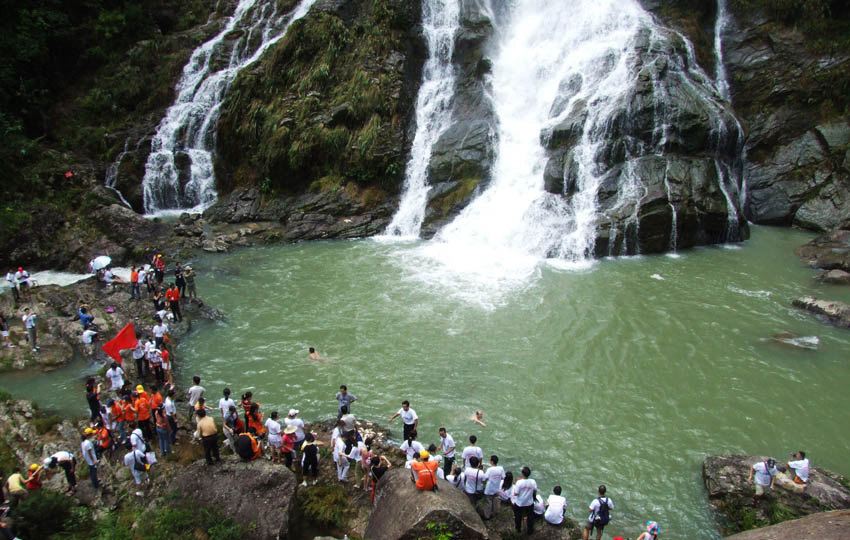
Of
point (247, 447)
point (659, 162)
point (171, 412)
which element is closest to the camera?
point (247, 447)

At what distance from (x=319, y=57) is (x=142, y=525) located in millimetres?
29917

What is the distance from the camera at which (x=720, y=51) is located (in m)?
33.7

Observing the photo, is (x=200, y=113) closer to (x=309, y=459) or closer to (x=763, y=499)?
(x=309, y=459)

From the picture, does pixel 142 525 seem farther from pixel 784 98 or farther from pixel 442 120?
pixel 784 98

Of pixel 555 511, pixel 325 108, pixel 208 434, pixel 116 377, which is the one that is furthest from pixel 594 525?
pixel 325 108

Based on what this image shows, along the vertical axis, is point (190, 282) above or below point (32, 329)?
above

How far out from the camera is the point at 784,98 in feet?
102

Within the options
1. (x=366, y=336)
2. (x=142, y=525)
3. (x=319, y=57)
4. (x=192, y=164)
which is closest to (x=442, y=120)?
(x=319, y=57)

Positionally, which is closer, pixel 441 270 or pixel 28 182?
pixel 441 270

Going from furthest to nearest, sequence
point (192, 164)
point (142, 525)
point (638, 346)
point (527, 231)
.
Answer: point (192, 164) < point (527, 231) < point (638, 346) < point (142, 525)

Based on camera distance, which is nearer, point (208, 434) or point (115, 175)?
point (208, 434)

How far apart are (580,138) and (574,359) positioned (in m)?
15.0

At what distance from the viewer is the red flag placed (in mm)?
15391

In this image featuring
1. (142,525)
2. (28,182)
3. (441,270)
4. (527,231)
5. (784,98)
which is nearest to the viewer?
(142,525)
